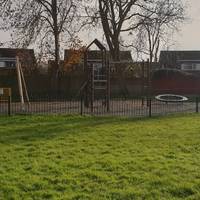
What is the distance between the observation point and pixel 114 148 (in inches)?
388

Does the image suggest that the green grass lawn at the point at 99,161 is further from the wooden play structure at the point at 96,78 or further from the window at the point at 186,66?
the window at the point at 186,66

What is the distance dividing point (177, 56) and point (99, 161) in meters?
64.6

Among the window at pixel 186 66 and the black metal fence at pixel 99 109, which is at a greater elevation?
the window at pixel 186 66

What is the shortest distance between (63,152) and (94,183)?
2693mm

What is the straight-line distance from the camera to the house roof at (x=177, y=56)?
230 ft

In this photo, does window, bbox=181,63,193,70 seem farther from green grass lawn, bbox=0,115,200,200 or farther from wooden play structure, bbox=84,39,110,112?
green grass lawn, bbox=0,115,200,200

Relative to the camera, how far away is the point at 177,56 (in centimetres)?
7138

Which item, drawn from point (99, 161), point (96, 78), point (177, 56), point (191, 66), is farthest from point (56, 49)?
point (177, 56)

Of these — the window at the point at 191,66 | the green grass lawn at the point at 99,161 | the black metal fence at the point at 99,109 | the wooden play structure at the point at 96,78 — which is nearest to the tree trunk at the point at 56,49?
the black metal fence at the point at 99,109

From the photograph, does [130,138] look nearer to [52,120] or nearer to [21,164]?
[21,164]

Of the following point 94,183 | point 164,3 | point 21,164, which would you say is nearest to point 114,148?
point 21,164

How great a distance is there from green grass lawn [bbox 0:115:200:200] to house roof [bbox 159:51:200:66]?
5715 centimetres

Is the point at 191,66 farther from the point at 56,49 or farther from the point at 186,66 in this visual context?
the point at 56,49

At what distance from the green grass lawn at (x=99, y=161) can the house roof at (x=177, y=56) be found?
5715cm
